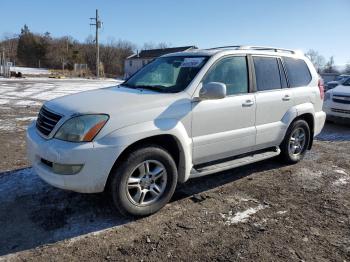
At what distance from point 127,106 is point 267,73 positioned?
8.10ft

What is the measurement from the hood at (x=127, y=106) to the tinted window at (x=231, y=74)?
1.93ft

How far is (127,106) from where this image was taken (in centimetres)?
381

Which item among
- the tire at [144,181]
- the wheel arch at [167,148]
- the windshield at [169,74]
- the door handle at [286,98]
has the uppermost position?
the windshield at [169,74]

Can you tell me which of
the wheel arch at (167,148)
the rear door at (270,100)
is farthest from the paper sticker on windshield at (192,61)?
the wheel arch at (167,148)

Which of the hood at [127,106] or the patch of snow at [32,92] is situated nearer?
the hood at [127,106]

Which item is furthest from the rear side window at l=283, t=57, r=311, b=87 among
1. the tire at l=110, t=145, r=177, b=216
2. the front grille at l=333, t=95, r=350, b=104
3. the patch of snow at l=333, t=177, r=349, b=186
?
the front grille at l=333, t=95, r=350, b=104

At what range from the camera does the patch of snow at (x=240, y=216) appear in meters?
3.97

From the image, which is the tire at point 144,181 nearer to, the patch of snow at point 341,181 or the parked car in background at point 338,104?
the patch of snow at point 341,181

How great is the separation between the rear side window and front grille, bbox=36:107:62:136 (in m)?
3.66

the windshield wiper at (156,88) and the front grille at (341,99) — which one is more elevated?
the windshield wiper at (156,88)

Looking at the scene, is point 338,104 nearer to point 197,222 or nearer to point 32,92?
point 197,222

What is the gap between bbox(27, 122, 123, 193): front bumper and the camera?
11.4 ft

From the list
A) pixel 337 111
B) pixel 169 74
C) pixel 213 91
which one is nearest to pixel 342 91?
pixel 337 111

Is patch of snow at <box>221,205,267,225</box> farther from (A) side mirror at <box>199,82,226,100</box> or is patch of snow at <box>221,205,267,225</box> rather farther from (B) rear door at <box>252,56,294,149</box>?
(A) side mirror at <box>199,82,226,100</box>
